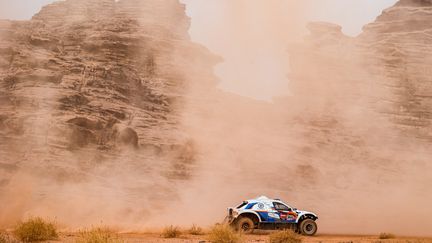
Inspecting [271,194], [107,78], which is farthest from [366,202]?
[107,78]

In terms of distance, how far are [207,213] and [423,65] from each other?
88.2 feet

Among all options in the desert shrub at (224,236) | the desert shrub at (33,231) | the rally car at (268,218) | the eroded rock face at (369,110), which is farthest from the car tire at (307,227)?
the eroded rock face at (369,110)

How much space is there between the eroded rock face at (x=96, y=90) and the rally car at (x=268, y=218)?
1478 cm

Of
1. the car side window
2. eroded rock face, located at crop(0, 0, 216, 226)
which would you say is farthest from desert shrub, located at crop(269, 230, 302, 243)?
eroded rock face, located at crop(0, 0, 216, 226)

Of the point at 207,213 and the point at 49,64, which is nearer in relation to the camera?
the point at 207,213

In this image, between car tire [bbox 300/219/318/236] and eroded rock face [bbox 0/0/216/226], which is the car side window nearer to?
car tire [bbox 300/219/318/236]

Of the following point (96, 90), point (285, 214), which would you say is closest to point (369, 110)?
point (96, 90)

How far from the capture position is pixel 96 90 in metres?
37.6

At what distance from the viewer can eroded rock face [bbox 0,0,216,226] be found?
3306cm

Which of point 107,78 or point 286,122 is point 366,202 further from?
point 107,78

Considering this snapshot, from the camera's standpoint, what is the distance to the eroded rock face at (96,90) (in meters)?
33.1

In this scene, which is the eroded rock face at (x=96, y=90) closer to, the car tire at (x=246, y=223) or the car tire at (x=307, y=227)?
the car tire at (x=246, y=223)

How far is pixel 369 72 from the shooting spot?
42750 mm

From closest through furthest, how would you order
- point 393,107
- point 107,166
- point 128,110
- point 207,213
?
point 207,213, point 107,166, point 128,110, point 393,107
